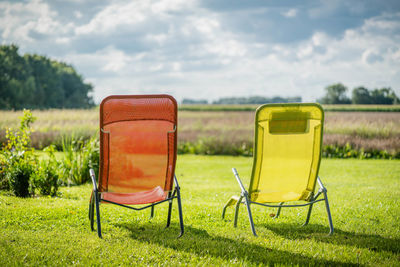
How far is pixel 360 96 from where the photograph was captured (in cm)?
1752

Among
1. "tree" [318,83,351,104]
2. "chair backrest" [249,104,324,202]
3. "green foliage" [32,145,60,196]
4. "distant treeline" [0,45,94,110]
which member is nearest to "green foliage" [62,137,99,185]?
"green foliage" [32,145,60,196]

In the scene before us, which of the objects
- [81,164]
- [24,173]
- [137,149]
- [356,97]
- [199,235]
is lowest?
[199,235]

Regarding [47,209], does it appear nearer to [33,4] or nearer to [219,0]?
[219,0]

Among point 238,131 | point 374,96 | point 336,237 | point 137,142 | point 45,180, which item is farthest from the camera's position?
point 374,96

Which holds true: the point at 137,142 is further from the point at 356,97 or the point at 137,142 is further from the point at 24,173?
the point at 356,97

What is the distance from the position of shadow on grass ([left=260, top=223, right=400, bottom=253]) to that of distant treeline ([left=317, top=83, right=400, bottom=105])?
13.4 metres

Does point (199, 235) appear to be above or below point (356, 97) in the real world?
below

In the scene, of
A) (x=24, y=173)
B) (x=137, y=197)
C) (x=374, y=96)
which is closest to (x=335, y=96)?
(x=374, y=96)

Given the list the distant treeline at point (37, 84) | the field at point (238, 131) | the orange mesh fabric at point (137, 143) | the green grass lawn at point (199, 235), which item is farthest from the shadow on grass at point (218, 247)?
the distant treeline at point (37, 84)

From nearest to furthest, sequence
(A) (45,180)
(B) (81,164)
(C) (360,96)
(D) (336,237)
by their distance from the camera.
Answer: (D) (336,237)
(A) (45,180)
(B) (81,164)
(C) (360,96)

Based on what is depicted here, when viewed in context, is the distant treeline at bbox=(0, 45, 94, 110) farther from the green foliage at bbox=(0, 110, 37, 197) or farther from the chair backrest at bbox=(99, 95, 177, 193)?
the chair backrest at bbox=(99, 95, 177, 193)

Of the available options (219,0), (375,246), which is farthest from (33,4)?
(375,246)

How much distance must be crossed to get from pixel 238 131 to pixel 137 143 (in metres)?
11.8

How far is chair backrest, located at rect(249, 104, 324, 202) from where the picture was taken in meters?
3.59
